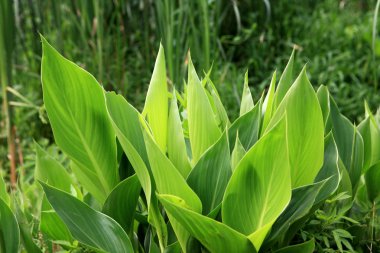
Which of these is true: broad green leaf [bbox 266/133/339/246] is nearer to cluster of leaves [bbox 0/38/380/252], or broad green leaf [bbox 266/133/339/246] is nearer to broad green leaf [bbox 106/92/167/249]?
cluster of leaves [bbox 0/38/380/252]

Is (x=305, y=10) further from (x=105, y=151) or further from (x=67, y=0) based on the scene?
(x=105, y=151)

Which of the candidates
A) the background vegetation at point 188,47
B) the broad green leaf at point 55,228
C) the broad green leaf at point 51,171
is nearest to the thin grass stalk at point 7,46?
the background vegetation at point 188,47

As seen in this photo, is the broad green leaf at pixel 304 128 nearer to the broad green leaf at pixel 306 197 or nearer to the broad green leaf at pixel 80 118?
the broad green leaf at pixel 306 197

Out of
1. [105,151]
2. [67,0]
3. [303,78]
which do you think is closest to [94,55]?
[67,0]

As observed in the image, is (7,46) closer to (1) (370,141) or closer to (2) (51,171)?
(2) (51,171)

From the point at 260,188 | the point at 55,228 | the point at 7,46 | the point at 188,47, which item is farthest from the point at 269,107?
the point at 188,47

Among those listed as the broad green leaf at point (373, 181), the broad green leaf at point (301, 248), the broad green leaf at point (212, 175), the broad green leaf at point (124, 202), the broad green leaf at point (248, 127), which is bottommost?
the broad green leaf at point (301, 248)
